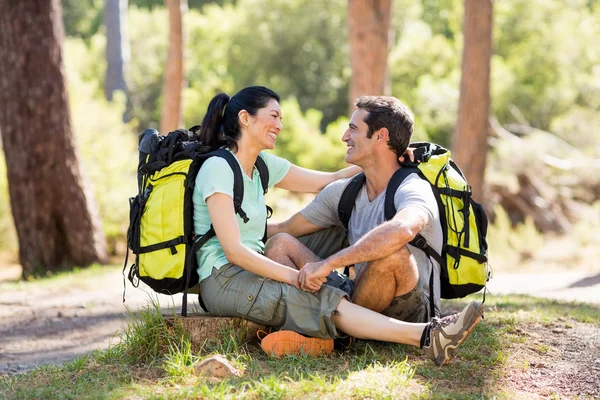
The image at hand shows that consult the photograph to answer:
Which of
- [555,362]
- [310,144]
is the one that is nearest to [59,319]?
[555,362]

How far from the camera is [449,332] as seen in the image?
377 cm

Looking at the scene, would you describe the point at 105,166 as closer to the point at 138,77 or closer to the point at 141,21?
the point at 138,77

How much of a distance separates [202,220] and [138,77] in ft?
82.0

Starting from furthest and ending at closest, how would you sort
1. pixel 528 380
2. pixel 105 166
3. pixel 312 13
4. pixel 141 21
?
pixel 141 21, pixel 312 13, pixel 105 166, pixel 528 380

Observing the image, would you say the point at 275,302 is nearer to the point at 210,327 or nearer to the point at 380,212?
the point at 210,327

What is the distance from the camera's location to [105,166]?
12836 mm

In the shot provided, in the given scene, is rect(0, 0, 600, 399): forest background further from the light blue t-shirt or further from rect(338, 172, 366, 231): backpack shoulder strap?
rect(338, 172, 366, 231): backpack shoulder strap

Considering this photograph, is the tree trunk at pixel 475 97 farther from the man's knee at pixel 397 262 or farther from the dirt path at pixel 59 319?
the man's knee at pixel 397 262

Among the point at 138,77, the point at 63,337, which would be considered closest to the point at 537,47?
the point at 138,77

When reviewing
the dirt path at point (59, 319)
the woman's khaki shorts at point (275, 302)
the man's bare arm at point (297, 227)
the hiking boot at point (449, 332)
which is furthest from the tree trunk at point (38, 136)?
the hiking boot at point (449, 332)

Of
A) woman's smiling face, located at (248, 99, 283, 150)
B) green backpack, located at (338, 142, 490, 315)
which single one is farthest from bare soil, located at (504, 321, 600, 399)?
woman's smiling face, located at (248, 99, 283, 150)

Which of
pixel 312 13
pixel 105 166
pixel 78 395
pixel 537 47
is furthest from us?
pixel 312 13

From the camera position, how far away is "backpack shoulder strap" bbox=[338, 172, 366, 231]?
444cm

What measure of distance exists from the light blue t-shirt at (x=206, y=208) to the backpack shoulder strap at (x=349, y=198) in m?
0.45
